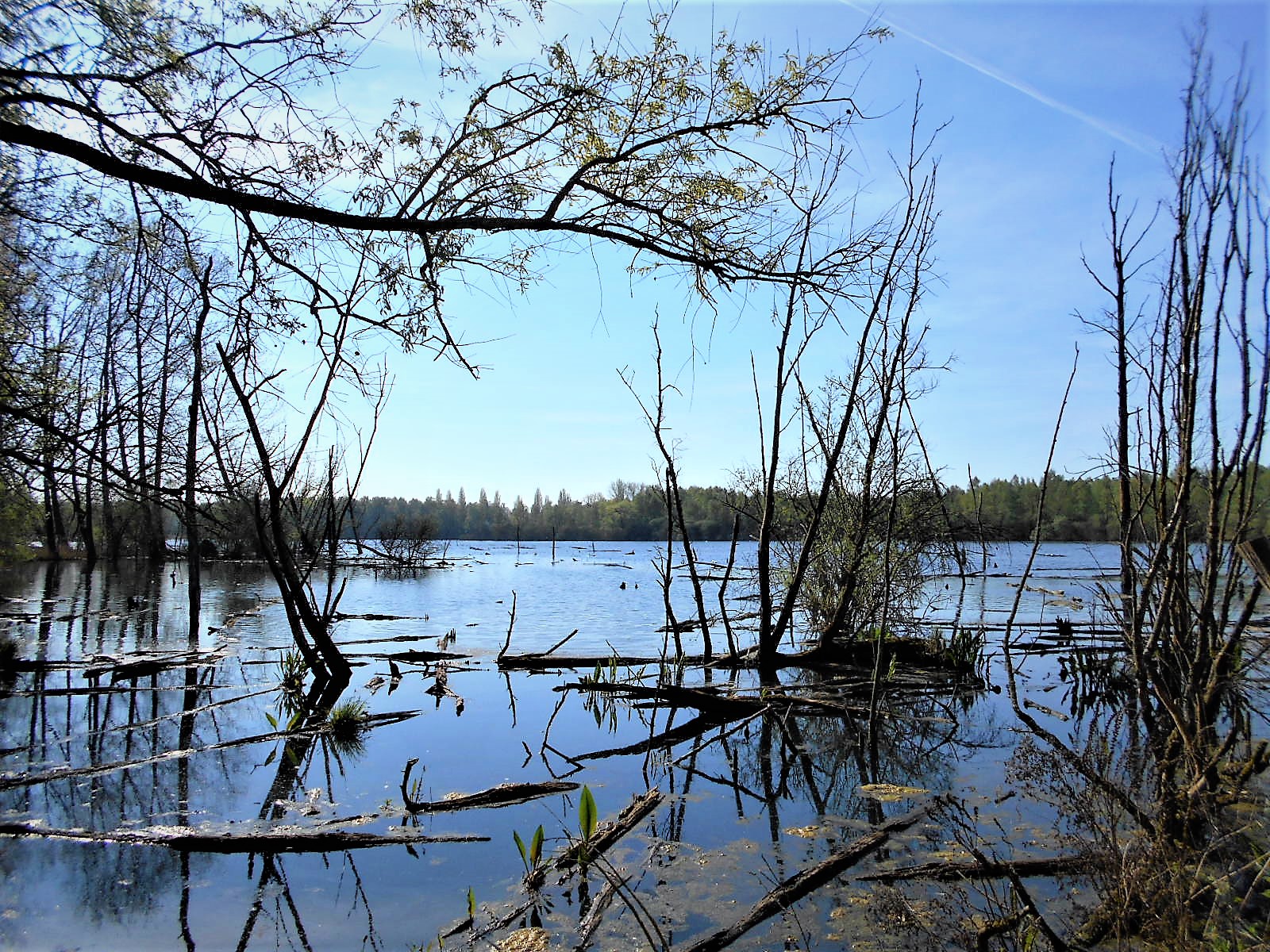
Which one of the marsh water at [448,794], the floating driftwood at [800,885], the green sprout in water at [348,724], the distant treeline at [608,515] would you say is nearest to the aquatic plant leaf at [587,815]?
the marsh water at [448,794]

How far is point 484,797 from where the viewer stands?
6234 mm

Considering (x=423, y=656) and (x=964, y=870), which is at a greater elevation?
(x=964, y=870)

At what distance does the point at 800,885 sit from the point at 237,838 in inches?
136

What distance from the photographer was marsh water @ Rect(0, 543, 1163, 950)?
14.2 feet

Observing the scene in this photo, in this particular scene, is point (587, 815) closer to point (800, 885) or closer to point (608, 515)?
point (800, 885)

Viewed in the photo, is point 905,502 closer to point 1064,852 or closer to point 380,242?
point 1064,852

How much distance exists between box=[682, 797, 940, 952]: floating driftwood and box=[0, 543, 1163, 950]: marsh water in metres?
0.07

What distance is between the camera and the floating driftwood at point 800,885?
4.00 metres

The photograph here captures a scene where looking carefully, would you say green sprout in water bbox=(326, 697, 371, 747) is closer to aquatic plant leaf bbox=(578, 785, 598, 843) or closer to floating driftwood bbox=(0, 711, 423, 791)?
floating driftwood bbox=(0, 711, 423, 791)

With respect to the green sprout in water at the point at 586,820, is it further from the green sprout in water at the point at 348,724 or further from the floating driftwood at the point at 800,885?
the green sprout in water at the point at 348,724

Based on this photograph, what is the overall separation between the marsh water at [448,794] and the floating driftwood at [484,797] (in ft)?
0.30

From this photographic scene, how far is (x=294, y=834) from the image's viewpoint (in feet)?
17.8

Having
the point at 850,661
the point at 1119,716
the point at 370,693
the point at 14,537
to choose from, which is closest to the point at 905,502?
the point at 850,661

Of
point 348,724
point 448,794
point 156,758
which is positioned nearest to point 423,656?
point 348,724
